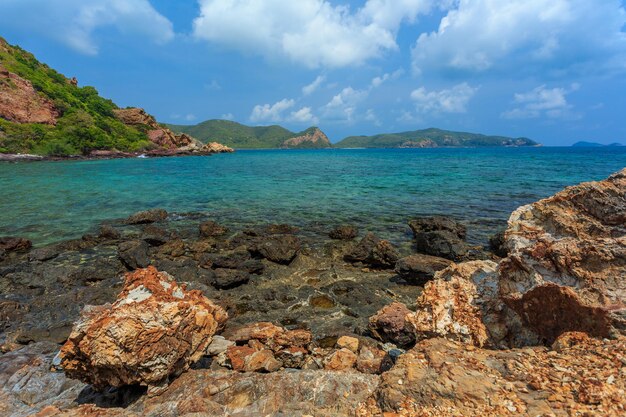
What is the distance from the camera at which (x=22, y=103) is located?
90.2 m

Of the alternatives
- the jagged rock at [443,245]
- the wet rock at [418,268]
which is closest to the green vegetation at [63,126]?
the jagged rock at [443,245]

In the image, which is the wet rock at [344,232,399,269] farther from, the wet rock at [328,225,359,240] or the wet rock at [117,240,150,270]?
the wet rock at [117,240,150,270]

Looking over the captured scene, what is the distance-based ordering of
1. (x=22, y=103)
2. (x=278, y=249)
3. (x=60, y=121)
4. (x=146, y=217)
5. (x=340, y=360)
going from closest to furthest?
(x=340, y=360), (x=278, y=249), (x=146, y=217), (x=22, y=103), (x=60, y=121)

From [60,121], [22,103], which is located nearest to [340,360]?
[60,121]

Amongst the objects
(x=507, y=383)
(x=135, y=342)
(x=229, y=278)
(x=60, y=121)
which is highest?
(x=60, y=121)

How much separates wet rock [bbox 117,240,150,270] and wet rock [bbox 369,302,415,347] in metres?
10.1

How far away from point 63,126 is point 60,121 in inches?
110

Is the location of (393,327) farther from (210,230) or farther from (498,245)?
(210,230)

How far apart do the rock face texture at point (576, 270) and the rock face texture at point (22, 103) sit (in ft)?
404

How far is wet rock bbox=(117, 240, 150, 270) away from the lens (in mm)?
13023

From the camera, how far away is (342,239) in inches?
660

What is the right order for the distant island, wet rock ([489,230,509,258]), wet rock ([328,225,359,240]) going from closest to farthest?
wet rock ([489,230,509,258]), wet rock ([328,225,359,240]), the distant island

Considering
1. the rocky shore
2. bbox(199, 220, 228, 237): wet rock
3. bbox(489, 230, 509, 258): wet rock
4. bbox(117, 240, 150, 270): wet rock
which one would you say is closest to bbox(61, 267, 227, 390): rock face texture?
the rocky shore

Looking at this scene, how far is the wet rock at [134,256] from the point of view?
513 inches
